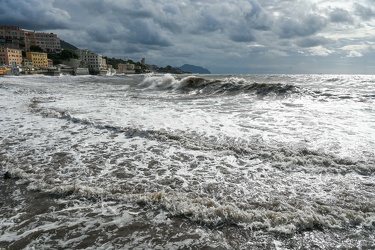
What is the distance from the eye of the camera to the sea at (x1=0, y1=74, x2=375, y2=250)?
3.56 metres

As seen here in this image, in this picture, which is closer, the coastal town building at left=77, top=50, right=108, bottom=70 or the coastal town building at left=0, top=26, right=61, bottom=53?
the coastal town building at left=0, top=26, right=61, bottom=53

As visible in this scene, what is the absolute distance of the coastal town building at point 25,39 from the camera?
132125 millimetres

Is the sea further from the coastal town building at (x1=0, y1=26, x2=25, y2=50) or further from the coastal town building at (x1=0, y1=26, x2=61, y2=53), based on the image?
the coastal town building at (x1=0, y1=26, x2=25, y2=50)

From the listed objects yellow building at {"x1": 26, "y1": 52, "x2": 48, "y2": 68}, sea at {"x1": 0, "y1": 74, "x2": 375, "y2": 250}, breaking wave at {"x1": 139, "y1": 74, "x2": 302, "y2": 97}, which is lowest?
sea at {"x1": 0, "y1": 74, "x2": 375, "y2": 250}

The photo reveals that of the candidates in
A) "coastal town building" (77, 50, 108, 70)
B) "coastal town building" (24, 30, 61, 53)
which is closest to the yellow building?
"coastal town building" (24, 30, 61, 53)

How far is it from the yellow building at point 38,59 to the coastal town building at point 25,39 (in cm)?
2046

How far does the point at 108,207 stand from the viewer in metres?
4.31

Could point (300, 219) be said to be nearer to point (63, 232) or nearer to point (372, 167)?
point (372, 167)

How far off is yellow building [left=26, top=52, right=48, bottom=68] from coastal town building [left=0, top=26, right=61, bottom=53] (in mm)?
20456

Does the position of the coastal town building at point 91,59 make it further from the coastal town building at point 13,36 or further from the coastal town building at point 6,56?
the coastal town building at point 6,56

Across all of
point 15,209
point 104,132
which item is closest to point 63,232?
point 15,209

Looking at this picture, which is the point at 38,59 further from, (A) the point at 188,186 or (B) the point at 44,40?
(A) the point at 188,186

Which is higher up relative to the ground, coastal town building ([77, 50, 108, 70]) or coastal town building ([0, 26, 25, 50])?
coastal town building ([0, 26, 25, 50])

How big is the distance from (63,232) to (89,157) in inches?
129
